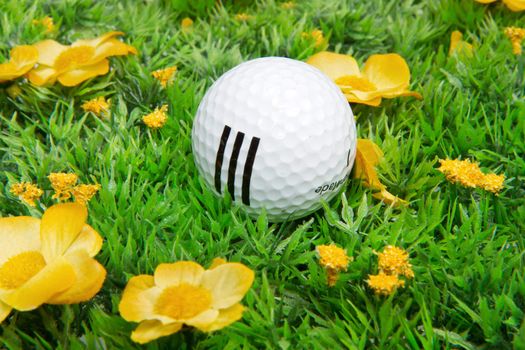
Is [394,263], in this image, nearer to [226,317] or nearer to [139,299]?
[226,317]

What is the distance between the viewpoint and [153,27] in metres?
2.56

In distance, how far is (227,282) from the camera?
4.08ft

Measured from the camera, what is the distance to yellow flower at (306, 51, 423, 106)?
1.97 meters

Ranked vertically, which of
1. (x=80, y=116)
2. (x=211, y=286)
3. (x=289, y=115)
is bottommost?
(x=80, y=116)

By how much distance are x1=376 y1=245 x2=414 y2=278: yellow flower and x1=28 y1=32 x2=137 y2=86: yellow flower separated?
129 cm

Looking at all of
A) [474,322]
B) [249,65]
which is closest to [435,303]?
[474,322]

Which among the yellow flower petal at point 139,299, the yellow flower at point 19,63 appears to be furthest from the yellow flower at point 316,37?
the yellow flower petal at point 139,299

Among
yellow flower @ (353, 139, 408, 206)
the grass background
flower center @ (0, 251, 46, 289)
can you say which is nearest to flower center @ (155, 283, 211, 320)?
the grass background

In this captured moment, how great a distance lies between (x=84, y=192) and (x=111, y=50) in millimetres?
744

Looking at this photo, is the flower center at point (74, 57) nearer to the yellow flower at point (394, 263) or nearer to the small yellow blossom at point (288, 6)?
the small yellow blossom at point (288, 6)

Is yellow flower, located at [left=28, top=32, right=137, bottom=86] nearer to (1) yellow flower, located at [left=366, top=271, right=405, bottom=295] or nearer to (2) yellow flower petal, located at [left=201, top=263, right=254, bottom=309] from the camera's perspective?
(2) yellow flower petal, located at [left=201, top=263, right=254, bottom=309]

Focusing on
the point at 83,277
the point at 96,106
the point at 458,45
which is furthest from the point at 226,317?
the point at 458,45

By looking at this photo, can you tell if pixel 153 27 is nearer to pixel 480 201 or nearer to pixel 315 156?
pixel 315 156

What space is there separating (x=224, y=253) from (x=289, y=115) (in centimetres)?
42
